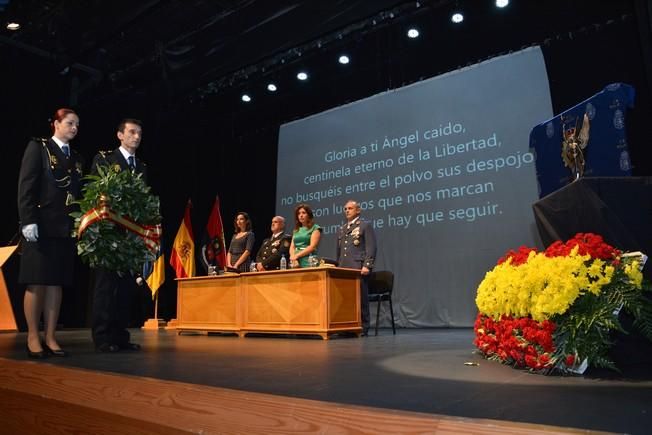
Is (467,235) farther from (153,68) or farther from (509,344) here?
(153,68)

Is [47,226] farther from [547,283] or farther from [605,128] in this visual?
[605,128]

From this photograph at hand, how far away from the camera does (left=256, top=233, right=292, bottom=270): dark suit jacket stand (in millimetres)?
5340

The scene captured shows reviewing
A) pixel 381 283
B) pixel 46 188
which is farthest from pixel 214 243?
pixel 46 188

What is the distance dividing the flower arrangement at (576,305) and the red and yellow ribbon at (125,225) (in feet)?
7.08

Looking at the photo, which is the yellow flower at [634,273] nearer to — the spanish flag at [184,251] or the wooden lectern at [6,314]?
the wooden lectern at [6,314]

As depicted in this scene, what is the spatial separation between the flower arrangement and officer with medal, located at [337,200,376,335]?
9.12 feet

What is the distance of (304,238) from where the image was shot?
206 inches

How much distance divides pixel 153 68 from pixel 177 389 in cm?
645

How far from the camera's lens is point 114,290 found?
307 centimetres

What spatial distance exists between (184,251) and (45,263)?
205 inches

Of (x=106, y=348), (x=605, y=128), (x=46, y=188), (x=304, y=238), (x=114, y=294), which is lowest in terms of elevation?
(x=106, y=348)

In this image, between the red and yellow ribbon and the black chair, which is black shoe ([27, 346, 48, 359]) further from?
the black chair

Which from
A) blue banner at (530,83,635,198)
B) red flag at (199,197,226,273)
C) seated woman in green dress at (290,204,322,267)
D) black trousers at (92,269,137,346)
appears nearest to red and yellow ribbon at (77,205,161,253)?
black trousers at (92,269,137,346)

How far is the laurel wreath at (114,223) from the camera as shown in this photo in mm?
2887
